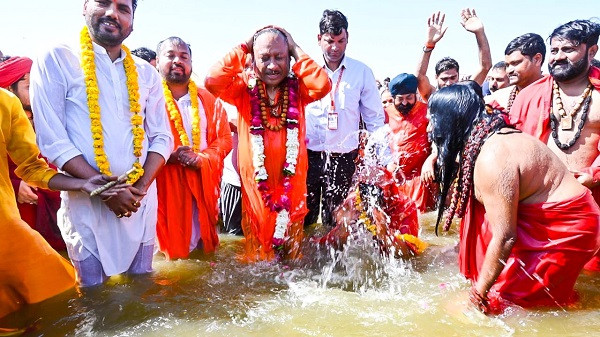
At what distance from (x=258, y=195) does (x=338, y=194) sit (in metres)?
1.10

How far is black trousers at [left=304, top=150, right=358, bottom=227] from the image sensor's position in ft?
15.2

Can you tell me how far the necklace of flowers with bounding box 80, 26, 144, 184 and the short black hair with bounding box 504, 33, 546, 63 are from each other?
158 inches

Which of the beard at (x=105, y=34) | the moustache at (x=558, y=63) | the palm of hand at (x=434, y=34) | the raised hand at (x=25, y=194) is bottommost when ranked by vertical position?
the raised hand at (x=25, y=194)

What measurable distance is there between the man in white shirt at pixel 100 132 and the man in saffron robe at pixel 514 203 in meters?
1.85

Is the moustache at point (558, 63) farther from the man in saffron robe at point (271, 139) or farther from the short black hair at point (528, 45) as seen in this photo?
the man in saffron robe at point (271, 139)

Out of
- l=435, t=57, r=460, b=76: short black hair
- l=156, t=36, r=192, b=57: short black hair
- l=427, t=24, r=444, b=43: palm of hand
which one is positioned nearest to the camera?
l=156, t=36, r=192, b=57: short black hair

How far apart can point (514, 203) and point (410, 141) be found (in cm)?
398

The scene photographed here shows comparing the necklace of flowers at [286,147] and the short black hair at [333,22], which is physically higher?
the short black hair at [333,22]

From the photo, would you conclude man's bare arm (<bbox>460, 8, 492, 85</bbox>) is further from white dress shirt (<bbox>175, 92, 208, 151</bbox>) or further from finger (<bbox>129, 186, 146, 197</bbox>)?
finger (<bbox>129, 186, 146, 197</bbox>)

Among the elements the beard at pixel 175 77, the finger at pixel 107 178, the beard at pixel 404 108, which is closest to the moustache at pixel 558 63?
the beard at pixel 404 108

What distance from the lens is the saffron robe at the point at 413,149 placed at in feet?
21.4

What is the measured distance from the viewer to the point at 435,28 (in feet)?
18.2

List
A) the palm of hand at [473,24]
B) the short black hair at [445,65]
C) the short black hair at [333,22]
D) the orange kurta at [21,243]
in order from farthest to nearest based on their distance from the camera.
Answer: the short black hair at [445,65] → the palm of hand at [473,24] → the short black hair at [333,22] → the orange kurta at [21,243]

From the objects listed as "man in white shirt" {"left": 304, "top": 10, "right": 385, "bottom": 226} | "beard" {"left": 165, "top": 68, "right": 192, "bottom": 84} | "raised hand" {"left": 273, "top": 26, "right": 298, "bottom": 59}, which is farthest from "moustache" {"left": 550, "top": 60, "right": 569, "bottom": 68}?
"beard" {"left": 165, "top": 68, "right": 192, "bottom": 84}
